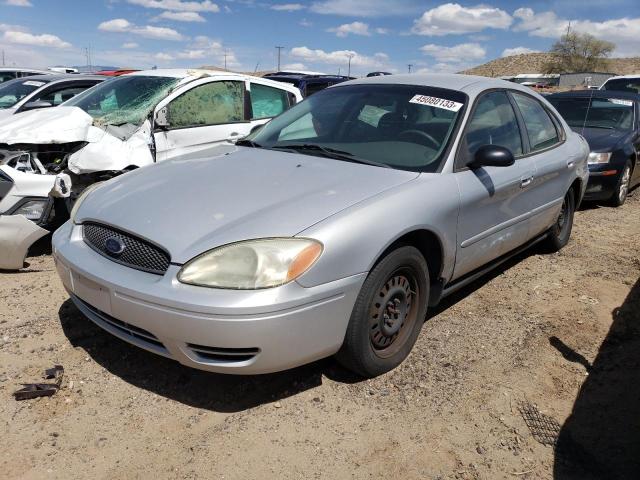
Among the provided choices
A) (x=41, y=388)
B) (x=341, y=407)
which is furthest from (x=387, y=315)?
(x=41, y=388)

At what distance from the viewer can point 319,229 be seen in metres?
2.50

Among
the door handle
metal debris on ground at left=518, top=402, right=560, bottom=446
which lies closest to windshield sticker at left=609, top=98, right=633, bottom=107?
the door handle

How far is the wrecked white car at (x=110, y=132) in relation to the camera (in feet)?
14.2

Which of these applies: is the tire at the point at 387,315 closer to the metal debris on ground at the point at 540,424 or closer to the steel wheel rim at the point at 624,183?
the metal debris on ground at the point at 540,424

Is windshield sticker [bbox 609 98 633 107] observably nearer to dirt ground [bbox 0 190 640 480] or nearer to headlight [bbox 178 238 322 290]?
dirt ground [bbox 0 190 640 480]

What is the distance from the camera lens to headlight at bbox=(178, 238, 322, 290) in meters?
2.39

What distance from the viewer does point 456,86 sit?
376 cm

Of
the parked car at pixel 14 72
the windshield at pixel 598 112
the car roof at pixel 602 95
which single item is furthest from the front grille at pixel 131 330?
the parked car at pixel 14 72

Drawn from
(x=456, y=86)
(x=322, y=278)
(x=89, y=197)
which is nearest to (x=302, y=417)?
(x=322, y=278)

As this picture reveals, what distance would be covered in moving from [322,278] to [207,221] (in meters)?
0.62

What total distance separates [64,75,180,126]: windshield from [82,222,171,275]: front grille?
2894 millimetres

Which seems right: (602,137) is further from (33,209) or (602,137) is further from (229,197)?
(33,209)

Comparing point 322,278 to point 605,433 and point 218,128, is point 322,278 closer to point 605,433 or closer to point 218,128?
point 605,433

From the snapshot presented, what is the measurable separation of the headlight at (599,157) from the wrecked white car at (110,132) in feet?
13.3
